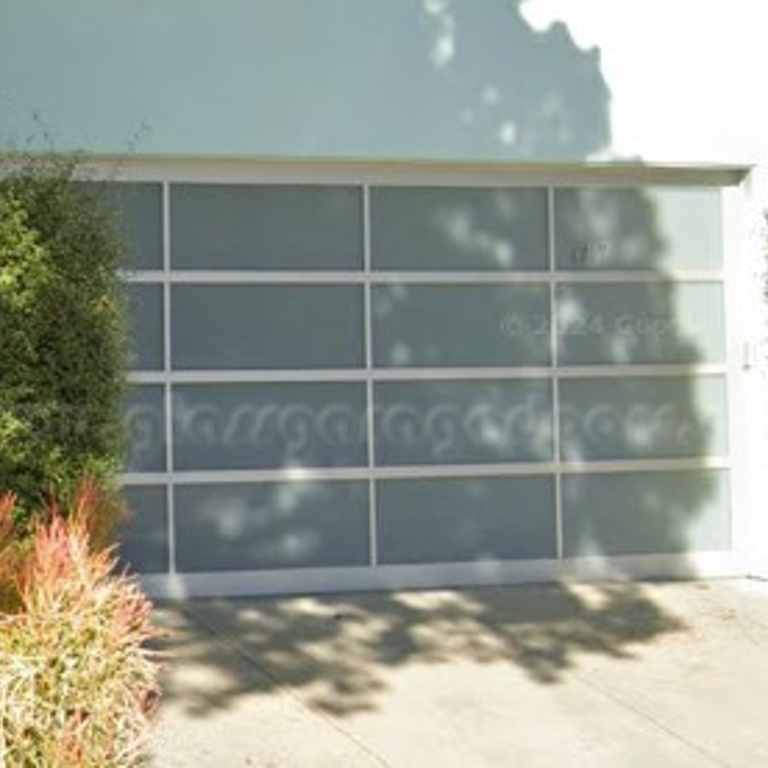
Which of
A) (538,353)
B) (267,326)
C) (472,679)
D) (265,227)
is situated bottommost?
(472,679)

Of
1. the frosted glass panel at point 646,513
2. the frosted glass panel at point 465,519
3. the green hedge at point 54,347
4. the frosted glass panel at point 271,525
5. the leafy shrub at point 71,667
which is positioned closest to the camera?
the leafy shrub at point 71,667

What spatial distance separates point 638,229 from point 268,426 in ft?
9.10

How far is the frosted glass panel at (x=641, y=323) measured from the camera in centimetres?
1066

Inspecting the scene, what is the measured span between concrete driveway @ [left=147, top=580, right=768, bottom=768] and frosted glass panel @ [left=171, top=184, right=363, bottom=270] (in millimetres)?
2082

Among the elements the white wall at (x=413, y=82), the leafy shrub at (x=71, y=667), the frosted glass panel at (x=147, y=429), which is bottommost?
the leafy shrub at (x=71, y=667)

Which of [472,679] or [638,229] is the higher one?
[638,229]

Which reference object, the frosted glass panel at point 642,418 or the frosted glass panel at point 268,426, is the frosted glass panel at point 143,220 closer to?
the frosted glass panel at point 268,426

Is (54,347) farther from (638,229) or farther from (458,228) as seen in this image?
(638,229)

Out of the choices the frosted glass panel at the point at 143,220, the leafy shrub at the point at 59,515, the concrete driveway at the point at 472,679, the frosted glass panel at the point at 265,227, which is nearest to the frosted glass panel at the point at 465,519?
the concrete driveway at the point at 472,679

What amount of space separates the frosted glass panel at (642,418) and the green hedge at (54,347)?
3.76 meters

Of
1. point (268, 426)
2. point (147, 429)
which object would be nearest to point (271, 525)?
point (268, 426)

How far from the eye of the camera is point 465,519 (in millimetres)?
10453

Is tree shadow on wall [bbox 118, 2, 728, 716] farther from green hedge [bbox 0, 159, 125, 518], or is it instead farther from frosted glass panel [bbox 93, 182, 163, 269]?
green hedge [bbox 0, 159, 125, 518]

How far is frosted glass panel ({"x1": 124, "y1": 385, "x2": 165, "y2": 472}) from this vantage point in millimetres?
9922
